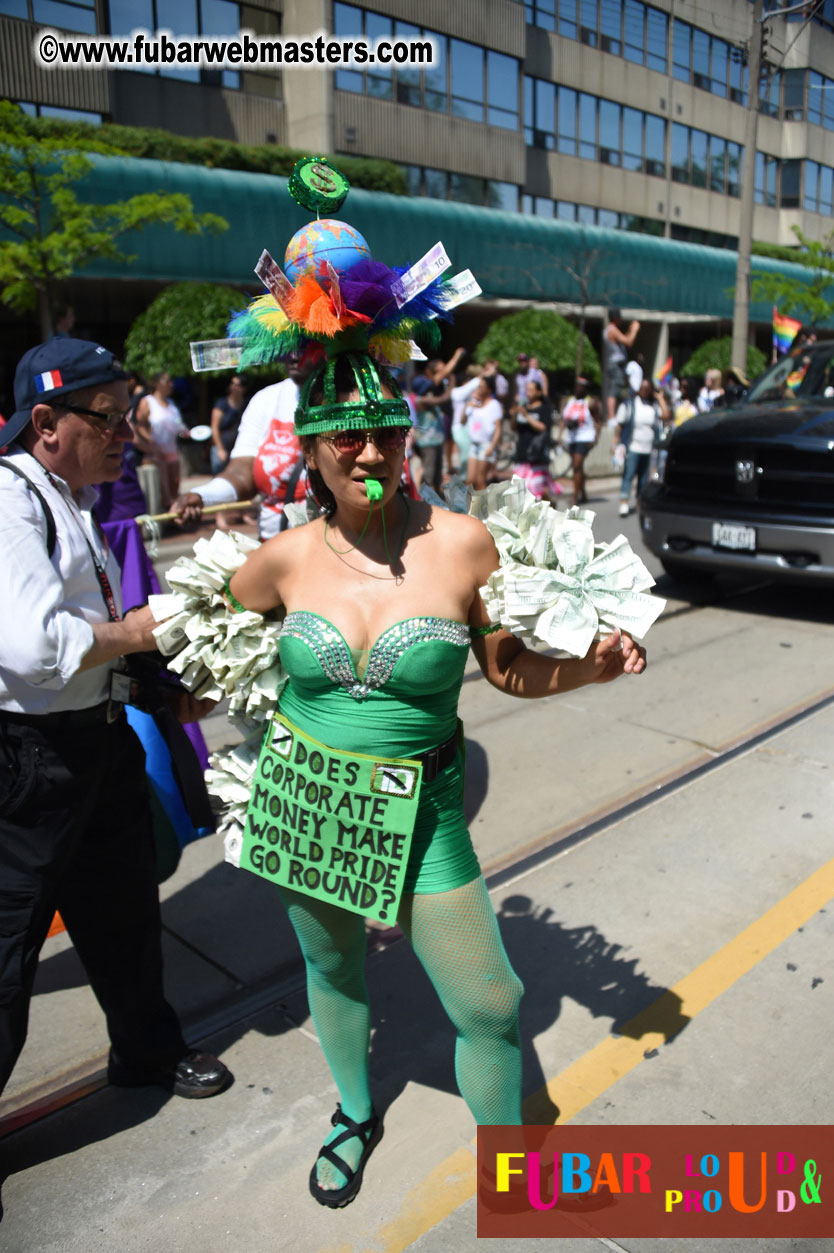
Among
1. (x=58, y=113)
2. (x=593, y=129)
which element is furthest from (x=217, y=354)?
(x=593, y=129)

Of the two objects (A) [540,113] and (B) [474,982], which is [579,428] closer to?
(B) [474,982]

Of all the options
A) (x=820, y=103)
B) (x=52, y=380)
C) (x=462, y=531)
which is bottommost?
(x=462, y=531)

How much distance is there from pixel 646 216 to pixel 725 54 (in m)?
8.09

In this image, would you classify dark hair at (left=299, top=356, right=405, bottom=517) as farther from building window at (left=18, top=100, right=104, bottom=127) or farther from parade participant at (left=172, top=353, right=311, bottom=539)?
building window at (left=18, top=100, right=104, bottom=127)

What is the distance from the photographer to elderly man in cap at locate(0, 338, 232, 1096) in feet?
7.14

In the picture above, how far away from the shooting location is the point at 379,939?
3.51 m

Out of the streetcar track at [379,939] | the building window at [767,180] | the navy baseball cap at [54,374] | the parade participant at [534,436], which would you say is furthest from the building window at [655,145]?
the navy baseball cap at [54,374]

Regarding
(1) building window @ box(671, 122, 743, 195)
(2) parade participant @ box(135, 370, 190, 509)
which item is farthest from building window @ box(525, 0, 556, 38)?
(2) parade participant @ box(135, 370, 190, 509)

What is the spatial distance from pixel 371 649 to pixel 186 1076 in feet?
4.79

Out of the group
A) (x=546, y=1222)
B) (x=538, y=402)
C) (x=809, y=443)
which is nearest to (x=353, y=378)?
(x=546, y=1222)

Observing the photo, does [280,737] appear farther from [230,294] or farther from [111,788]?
[230,294]

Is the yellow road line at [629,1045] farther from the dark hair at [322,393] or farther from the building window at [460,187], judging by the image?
the building window at [460,187]

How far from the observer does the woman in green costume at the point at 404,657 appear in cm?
211

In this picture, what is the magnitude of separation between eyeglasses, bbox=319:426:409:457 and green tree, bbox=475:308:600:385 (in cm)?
2148
